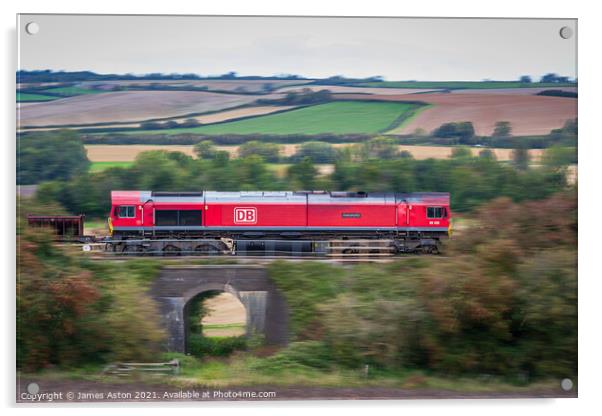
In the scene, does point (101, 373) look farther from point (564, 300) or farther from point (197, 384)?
point (564, 300)

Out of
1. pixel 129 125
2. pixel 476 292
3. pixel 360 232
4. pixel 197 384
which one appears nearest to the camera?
pixel 197 384

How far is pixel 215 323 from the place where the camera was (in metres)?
14.6

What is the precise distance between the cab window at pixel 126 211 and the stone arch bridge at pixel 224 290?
→ 72.7 inches

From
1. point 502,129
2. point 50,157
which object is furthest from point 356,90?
point 50,157

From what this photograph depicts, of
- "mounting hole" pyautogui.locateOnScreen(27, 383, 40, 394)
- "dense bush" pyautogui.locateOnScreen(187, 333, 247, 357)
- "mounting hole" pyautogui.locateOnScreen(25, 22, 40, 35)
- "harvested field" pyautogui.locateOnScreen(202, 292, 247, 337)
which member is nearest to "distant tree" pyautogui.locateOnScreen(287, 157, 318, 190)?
"harvested field" pyautogui.locateOnScreen(202, 292, 247, 337)

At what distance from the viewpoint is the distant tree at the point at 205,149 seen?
51.2 feet

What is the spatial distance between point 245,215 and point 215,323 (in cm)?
412

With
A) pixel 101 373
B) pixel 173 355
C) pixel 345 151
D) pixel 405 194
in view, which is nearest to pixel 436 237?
pixel 405 194

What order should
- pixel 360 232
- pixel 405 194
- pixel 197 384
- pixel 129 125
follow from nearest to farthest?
1. pixel 197 384
2. pixel 129 125
3. pixel 405 194
4. pixel 360 232

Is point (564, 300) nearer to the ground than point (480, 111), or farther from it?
nearer to the ground

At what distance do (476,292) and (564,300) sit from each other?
1.55 meters

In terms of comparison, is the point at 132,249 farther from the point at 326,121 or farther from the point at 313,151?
the point at 326,121

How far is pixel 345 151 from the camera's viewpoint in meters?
15.6

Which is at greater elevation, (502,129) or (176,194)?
(502,129)
